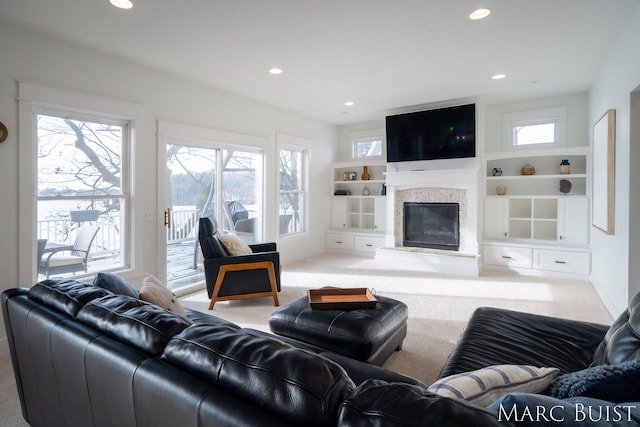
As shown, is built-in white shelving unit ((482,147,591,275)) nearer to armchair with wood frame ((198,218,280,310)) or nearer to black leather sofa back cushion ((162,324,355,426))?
armchair with wood frame ((198,218,280,310))

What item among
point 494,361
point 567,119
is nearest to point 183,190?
point 494,361

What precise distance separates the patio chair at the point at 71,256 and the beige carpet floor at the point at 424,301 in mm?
811

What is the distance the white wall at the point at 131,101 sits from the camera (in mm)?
2727

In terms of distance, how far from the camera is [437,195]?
5.75m

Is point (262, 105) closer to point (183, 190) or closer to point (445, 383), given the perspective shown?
point (183, 190)

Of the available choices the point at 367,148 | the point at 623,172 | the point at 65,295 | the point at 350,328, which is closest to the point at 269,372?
the point at 65,295

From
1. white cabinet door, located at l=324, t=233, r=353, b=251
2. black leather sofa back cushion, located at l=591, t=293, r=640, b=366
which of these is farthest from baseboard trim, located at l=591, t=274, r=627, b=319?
white cabinet door, located at l=324, t=233, r=353, b=251

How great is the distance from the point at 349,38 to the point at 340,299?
90.8 inches

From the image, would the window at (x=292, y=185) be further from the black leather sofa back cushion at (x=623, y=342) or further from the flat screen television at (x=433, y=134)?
the black leather sofa back cushion at (x=623, y=342)

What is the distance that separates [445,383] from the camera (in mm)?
1006

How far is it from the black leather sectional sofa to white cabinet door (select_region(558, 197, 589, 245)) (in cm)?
388

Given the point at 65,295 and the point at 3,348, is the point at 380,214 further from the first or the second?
the point at 65,295

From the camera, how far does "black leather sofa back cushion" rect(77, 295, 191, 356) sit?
1.06m

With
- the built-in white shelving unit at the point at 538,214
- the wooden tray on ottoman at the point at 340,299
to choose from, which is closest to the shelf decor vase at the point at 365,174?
the built-in white shelving unit at the point at 538,214
